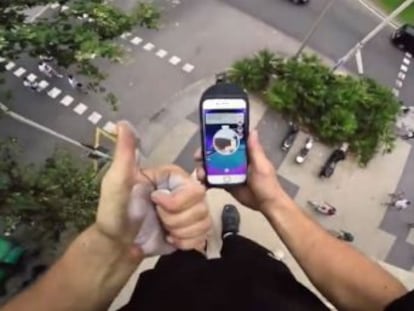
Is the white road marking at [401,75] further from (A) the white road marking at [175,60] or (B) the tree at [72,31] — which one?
(B) the tree at [72,31]

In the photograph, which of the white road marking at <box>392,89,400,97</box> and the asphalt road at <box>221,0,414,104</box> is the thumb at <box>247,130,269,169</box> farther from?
the asphalt road at <box>221,0,414,104</box>

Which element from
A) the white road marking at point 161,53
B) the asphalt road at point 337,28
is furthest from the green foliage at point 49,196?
the asphalt road at point 337,28

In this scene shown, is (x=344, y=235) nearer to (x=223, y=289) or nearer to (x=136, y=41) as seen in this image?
(x=136, y=41)

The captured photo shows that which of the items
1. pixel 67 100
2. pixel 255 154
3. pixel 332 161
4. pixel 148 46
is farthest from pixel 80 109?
pixel 255 154

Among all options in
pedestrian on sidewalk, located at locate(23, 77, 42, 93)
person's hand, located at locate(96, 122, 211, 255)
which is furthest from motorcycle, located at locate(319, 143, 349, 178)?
person's hand, located at locate(96, 122, 211, 255)

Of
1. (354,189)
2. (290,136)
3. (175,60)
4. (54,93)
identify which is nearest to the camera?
(354,189)

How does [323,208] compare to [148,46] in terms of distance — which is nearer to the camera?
[323,208]
